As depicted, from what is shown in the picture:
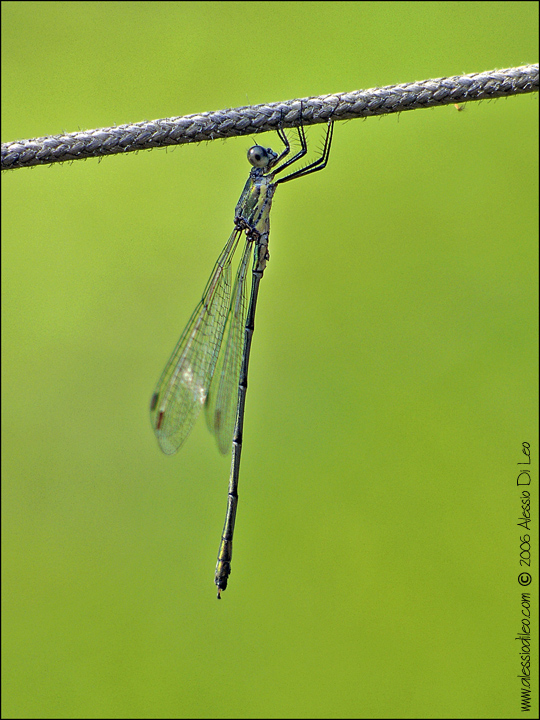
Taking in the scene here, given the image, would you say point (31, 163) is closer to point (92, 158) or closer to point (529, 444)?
point (92, 158)

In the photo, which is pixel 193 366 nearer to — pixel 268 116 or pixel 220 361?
Result: pixel 220 361

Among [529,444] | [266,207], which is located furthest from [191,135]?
[529,444]

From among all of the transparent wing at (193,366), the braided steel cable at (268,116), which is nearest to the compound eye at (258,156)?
the transparent wing at (193,366)

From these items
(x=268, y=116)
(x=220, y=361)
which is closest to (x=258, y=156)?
(x=268, y=116)

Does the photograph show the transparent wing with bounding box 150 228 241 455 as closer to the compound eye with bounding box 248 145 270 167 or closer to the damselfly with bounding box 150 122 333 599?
the damselfly with bounding box 150 122 333 599

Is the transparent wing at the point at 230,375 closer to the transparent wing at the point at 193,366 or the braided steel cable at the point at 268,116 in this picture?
the transparent wing at the point at 193,366

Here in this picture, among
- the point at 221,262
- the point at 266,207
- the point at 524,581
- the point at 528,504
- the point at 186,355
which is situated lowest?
the point at 524,581
